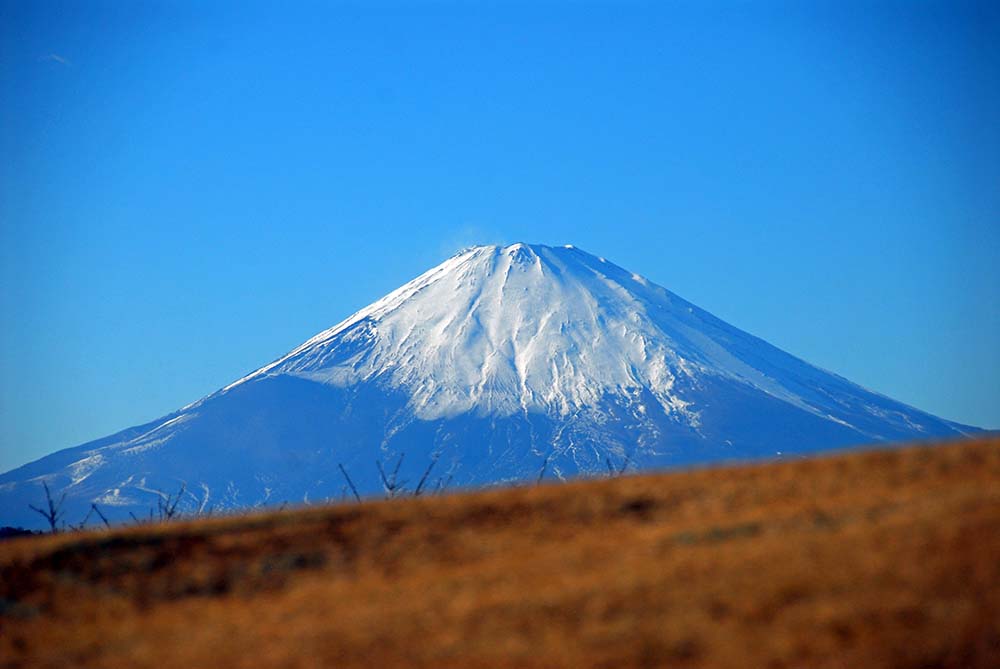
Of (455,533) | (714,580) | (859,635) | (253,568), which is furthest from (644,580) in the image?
(253,568)

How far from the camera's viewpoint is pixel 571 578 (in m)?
18.5

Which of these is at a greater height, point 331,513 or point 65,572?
point 331,513

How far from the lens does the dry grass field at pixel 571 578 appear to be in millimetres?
16172

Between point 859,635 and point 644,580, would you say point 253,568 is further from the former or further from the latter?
point 859,635

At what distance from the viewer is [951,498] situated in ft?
62.0

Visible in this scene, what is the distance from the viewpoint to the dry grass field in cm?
1617

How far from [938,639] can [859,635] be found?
0.87 m

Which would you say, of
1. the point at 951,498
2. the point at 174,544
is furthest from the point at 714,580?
the point at 174,544

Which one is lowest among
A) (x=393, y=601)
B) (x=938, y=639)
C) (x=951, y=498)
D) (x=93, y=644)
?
(x=93, y=644)

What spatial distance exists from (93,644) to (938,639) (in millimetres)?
10865

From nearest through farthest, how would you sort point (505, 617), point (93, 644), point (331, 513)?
point (505, 617) < point (93, 644) < point (331, 513)

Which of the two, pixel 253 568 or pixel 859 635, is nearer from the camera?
pixel 859 635

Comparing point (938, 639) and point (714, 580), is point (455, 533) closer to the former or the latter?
point (714, 580)

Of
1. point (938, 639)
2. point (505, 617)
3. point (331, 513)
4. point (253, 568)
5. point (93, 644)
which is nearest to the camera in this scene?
point (938, 639)
